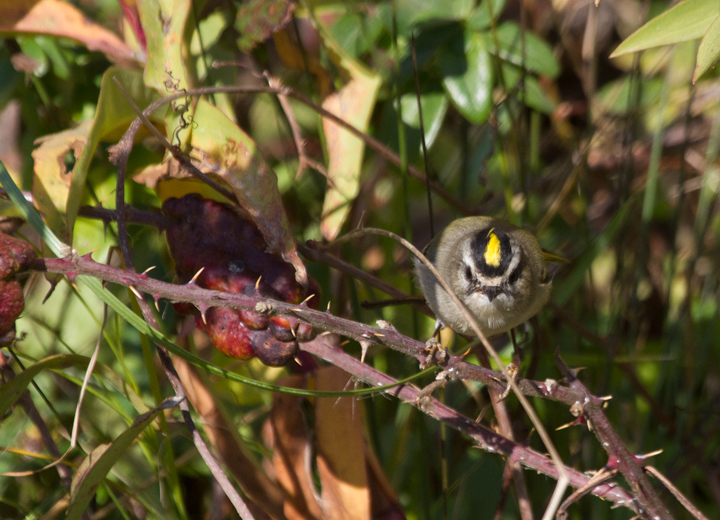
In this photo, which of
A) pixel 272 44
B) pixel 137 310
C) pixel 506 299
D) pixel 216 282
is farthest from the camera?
pixel 272 44

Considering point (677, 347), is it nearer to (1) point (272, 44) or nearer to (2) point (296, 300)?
(2) point (296, 300)

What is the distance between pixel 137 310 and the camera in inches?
61.3

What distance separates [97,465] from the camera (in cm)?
125

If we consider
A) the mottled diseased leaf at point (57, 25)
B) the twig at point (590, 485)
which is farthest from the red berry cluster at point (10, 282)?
the twig at point (590, 485)

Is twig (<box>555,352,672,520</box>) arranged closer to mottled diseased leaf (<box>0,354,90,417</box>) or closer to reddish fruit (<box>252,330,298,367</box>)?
reddish fruit (<box>252,330,298,367</box>)

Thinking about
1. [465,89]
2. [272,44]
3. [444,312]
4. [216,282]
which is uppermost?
[272,44]

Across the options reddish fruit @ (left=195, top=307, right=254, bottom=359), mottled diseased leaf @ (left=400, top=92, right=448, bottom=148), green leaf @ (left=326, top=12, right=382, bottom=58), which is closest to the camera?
reddish fruit @ (left=195, top=307, right=254, bottom=359)

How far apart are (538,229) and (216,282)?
1403mm

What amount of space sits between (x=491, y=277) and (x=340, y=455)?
0.84 m

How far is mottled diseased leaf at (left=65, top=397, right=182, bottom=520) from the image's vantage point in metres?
1.24

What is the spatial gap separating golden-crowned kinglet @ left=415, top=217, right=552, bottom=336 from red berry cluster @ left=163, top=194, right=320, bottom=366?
66cm

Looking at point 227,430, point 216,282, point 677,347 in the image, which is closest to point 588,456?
point 677,347

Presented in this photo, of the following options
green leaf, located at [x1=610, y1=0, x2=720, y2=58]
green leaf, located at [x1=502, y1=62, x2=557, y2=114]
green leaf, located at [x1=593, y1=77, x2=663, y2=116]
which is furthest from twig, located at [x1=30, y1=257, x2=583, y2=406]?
green leaf, located at [x1=593, y1=77, x2=663, y2=116]

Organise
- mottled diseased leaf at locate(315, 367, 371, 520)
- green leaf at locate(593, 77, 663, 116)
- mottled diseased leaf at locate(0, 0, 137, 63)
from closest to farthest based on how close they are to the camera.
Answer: mottled diseased leaf at locate(315, 367, 371, 520) < mottled diseased leaf at locate(0, 0, 137, 63) < green leaf at locate(593, 77, 663, 116)
